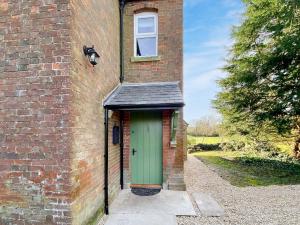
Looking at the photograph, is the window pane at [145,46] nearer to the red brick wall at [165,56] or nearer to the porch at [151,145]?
the red brick wall at [165,56]

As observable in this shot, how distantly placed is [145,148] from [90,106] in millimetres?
3172

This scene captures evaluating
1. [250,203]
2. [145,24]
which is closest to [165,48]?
[145,24]

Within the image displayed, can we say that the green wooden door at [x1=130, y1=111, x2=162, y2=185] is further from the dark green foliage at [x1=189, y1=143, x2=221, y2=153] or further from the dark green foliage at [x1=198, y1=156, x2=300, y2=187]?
the dark green foliage at [x1=189, y1=143, x2=221, y2=153]

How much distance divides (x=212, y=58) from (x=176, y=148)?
9688 mm

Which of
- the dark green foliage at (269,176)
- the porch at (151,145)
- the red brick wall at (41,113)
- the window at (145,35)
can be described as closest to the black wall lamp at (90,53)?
the red brick wall at (41,113)

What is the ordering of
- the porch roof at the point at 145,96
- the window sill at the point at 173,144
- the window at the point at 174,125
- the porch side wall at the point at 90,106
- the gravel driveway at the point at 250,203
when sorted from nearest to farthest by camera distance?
1. the porch side wall at the point at 90,106
2. the gravel driveway at the point at 250,203
3. the porch roof at the point at 145,96
4. the window at the point at 174,125
5. the window sill at the point at 173,144

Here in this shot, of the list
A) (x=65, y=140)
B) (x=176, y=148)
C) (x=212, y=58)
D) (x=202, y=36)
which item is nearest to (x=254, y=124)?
(x=212, y=58)

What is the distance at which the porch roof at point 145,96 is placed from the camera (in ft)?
17.5

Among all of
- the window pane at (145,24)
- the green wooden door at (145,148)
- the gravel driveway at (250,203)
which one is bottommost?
the gravel driveway at (250,203)

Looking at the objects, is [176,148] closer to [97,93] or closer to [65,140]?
[97,93]

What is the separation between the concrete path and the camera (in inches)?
181

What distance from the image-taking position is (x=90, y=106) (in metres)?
4.36

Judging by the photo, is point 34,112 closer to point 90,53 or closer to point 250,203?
point 90,53

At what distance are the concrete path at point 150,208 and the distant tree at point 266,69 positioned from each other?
7.25 metres
